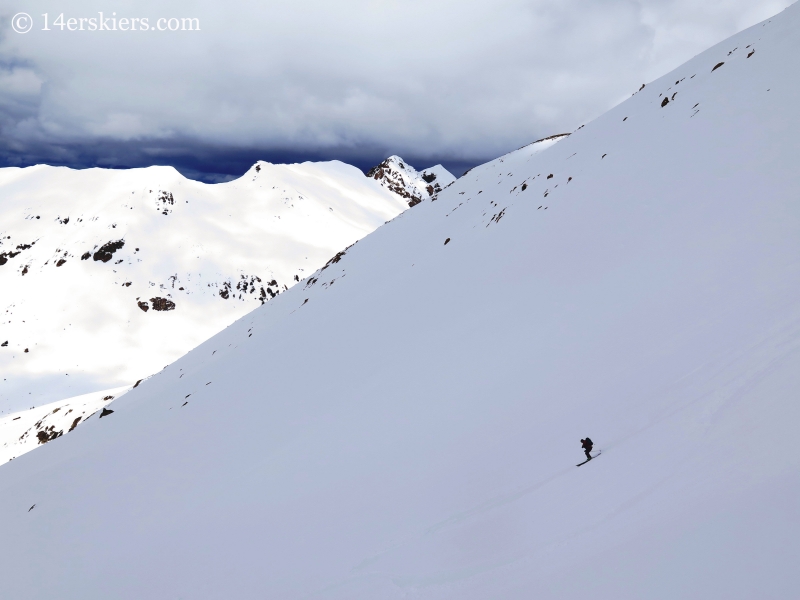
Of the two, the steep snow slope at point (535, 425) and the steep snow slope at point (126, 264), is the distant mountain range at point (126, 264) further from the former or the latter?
the steep snow slope at point (535, 425)

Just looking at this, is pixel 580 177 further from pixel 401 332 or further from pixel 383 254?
pixel 383 254

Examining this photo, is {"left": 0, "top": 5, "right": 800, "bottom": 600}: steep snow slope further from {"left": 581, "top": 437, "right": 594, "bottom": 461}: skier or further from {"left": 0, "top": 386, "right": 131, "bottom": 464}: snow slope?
{"left": 0, "top": 386, "right": 131, "bottom": 464}: snow slope

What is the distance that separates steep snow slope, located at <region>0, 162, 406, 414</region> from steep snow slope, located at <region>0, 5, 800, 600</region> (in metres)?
56.5

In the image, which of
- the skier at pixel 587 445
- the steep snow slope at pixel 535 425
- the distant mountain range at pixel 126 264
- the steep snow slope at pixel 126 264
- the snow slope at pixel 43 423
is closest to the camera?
the steep snow slope at pixel 535 425

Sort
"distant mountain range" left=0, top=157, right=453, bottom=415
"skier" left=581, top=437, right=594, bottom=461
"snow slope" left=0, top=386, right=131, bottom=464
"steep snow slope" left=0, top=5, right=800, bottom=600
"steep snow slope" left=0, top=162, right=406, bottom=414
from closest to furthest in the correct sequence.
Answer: "steep snow slope" left=0, top=5, right=800, bottom=600 < "skier" left=581, top=437, right=594, bottom=461 < "snow slope" left=0, top=386, right=131, bottom=464 < "distant mountain range" left=0, top=157, right=453, bottom=415 < "steep snow slope" left=0, top=162, right=406, bottom=414

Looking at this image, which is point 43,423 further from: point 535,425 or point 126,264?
point 535,425

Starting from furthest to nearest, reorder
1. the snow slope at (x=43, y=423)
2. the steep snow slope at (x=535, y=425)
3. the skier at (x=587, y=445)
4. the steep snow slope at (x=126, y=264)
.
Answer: the steep snow slope at (x=126, y=264) < the snow slope at (x=43, y=423) < the skier at (x=587, y=445) < the steep snow slope at (x=535, y=425)

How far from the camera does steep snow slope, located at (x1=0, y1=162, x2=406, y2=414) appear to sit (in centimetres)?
7419

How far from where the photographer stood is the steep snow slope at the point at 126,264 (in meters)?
74.2

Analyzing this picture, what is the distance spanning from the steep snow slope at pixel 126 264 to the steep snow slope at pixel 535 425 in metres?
56.5

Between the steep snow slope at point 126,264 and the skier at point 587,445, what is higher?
the steep snow slope at point 126,264

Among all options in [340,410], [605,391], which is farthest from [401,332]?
[605,391]

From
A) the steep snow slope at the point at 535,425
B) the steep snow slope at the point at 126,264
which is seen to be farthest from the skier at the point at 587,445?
the steep snow slope at the point at 126,264

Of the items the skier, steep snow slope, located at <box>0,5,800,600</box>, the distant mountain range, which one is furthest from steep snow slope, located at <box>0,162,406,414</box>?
the skier
